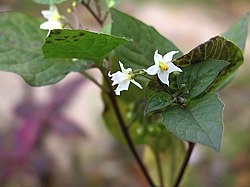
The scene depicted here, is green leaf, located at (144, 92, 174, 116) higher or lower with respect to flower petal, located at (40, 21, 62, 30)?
higher

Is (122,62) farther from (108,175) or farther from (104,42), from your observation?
(108,175)

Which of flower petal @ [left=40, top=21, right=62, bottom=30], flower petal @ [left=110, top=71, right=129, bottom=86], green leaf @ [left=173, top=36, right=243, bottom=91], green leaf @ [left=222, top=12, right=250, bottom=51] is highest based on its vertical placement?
green leaf @ [left=173, top=36, right=243, bottom=91]

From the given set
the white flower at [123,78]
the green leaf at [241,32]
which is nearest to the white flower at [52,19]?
the white flower at [123,78]

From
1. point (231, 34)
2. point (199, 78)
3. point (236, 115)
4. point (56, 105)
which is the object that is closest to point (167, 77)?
point (199, 78)

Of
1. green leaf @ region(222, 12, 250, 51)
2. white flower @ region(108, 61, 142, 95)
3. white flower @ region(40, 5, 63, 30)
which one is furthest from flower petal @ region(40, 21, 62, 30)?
green leaf @ region(222, 12, 250, 51)

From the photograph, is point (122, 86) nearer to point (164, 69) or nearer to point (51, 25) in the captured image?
point (164, 69)

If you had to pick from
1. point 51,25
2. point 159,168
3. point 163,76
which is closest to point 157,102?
point 163,76

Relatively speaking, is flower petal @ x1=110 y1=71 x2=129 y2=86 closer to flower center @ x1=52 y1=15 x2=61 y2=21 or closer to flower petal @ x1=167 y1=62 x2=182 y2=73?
flower petal @ x1=167 y1=62 x2=182 y2=73

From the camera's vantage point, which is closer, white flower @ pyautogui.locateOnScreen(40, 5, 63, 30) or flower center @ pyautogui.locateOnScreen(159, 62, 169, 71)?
flower center @ pyautogui.locateOnScreen(159, 62, 169, 71)
